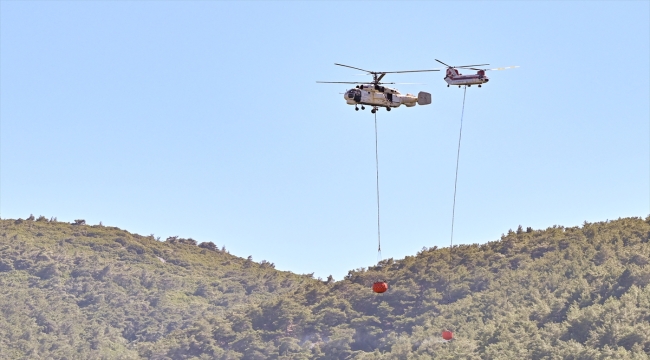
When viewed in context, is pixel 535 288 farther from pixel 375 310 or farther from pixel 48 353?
pixel 48 353

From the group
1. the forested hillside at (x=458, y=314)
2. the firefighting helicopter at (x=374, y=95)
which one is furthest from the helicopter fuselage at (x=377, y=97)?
the forested hillside at (x=458, y=314)

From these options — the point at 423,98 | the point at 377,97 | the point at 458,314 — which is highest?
the point at 458,314

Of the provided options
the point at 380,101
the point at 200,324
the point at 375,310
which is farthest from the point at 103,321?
the point at 380,101

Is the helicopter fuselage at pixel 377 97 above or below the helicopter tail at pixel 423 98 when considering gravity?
below

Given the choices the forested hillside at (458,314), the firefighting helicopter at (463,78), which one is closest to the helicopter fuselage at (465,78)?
the firefighting helicopter at (463,78)

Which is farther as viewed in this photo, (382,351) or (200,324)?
(200,324)

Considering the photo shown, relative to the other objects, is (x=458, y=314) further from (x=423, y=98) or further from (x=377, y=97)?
(x=377, y=97)

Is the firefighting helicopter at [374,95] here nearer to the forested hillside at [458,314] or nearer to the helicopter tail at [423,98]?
the helicopter tail at [423,98]

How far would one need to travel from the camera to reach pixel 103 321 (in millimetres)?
195750

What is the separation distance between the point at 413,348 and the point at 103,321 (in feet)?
266

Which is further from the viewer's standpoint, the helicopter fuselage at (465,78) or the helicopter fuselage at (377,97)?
the helicopter fuselage at (465,78)

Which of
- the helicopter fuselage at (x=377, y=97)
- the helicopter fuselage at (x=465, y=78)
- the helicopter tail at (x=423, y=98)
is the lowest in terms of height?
the helicopter fuselage at (x=377, y=97)

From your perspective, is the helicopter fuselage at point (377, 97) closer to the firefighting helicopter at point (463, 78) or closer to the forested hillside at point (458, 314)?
the firefighting helicopter at point (463, 78)

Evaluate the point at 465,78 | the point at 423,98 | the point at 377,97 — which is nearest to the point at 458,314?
the point at 423,98
